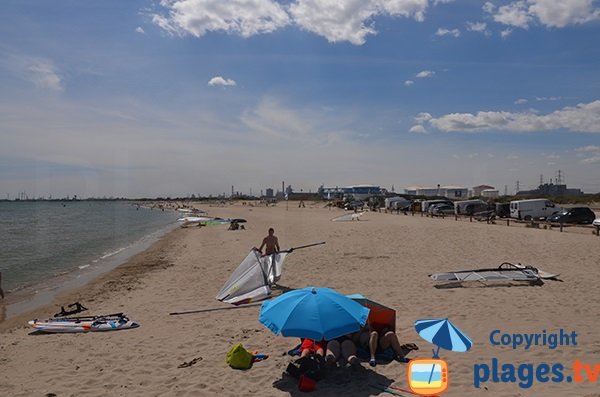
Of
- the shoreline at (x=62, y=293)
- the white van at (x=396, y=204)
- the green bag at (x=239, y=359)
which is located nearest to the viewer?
the green bag at (x=239, y=359)

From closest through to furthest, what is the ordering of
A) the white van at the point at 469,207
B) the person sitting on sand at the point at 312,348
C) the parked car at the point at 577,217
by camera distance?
1. the person sitting on sand at the point at 312,348
2. the parked car at the point at 577,217
3. the white van at the point at 469,207

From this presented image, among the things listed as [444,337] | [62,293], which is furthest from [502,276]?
[62,293]

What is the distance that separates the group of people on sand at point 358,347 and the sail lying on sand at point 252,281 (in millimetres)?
4156

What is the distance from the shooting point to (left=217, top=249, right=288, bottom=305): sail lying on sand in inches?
415

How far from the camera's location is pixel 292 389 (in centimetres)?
569

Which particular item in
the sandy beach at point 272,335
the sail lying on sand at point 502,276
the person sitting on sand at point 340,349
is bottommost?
the sandy beach at point 272,335

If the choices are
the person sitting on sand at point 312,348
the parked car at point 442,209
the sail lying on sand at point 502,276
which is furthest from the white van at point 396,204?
the person sitting on sand at point 312,348

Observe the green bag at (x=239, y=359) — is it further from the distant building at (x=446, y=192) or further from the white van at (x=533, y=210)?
the distant building at (x=446, y=192)

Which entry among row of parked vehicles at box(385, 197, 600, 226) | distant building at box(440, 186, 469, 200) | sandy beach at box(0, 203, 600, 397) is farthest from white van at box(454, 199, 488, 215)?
distant building at box(440, 186, 469, 200)

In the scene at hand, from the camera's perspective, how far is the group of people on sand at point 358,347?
20.4ft

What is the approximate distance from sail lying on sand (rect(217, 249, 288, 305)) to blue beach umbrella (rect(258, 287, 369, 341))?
4674mm

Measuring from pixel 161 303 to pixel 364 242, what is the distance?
12949 millimetres

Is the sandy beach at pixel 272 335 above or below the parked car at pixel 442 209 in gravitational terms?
below

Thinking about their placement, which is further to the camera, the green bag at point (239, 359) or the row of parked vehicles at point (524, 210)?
the row of parked vehicles at point (524, 210)
